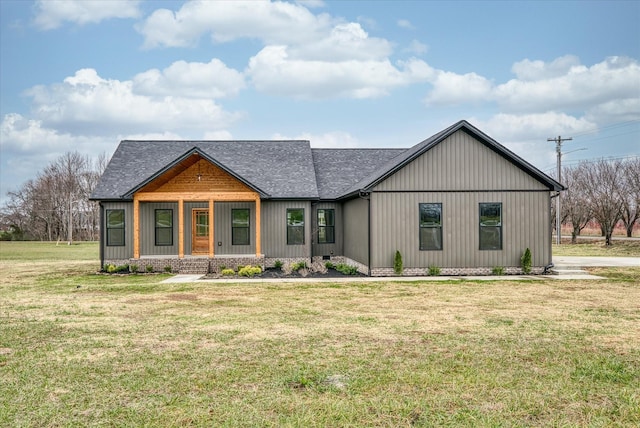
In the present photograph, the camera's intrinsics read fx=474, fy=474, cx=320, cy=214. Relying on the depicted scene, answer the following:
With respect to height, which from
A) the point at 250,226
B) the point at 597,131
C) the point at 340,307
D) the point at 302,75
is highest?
the point at 302,75

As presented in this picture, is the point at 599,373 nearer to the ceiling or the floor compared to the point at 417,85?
nearer to the floor

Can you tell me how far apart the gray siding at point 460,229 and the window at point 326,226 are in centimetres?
499

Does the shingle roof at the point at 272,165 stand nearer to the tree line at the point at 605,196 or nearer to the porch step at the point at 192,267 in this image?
the porch step at the point at 192,267

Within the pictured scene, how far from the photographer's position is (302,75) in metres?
36.6

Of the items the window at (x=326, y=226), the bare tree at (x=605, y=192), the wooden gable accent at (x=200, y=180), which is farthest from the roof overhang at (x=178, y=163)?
the bare tree at (x=605, y=192)

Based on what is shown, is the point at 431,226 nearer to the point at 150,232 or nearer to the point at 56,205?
the point at 150,232

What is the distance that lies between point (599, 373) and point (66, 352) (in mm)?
7283

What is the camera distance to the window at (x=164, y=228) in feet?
66.7

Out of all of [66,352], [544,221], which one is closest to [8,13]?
[66,352]

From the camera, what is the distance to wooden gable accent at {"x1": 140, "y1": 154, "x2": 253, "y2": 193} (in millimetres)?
19141

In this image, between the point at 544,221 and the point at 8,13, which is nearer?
the point at 544,221

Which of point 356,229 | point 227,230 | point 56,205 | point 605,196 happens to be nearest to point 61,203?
point 56,205

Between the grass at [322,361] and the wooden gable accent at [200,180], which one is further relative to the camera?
the wooden gable accent at [200,180]

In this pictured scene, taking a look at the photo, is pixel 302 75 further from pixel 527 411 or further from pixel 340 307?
pixel 527 411
